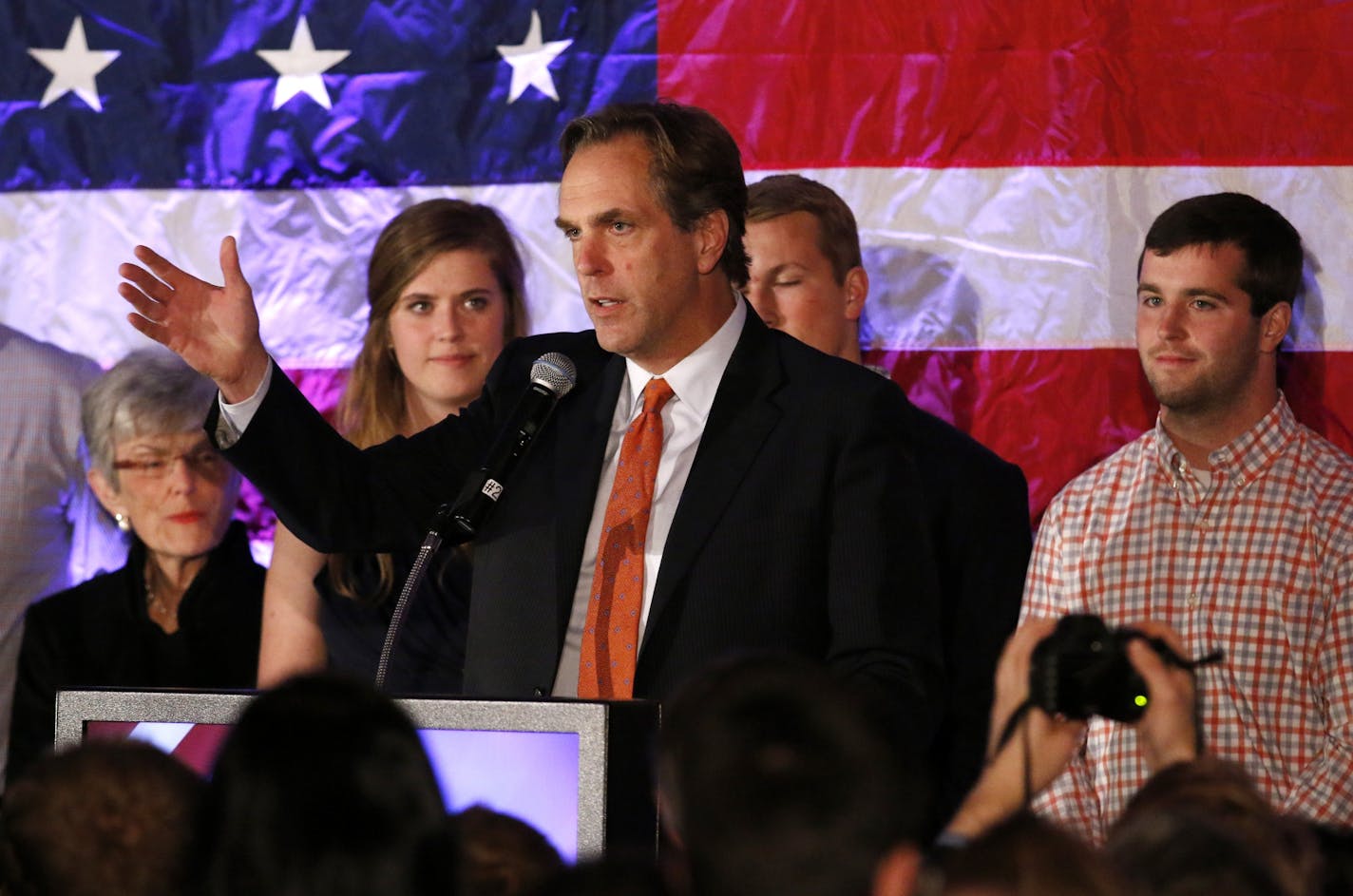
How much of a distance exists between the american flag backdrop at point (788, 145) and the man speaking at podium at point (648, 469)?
1276mm

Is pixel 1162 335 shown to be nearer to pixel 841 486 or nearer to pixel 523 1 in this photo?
pixel 841 486

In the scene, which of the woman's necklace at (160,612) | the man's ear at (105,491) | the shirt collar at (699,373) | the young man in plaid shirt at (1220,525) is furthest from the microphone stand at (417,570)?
the man's ear at (105,491)

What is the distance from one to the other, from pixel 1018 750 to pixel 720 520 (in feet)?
3.24

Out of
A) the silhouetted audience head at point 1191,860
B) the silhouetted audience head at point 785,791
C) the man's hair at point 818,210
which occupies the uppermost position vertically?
the man's hair at point 818,210

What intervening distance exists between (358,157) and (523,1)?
551mm

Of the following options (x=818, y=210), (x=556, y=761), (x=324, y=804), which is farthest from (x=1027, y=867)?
(x=818, y=210)

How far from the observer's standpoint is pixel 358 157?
4.06m

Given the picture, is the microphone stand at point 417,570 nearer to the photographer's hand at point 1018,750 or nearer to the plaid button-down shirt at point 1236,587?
the photographer's hand at point 1018,750

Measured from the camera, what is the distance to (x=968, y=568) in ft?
11.1

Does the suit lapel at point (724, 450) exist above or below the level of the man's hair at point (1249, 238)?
below

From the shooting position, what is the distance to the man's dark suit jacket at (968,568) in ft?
10.6

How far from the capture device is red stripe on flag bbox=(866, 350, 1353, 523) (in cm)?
381

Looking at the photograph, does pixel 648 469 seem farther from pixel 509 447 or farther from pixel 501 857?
pixel 501 857

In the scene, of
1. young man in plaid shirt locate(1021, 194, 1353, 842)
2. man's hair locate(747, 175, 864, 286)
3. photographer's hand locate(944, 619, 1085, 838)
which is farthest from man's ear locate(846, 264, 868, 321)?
photographer's hand locate(944, 619, 1085, 838)
